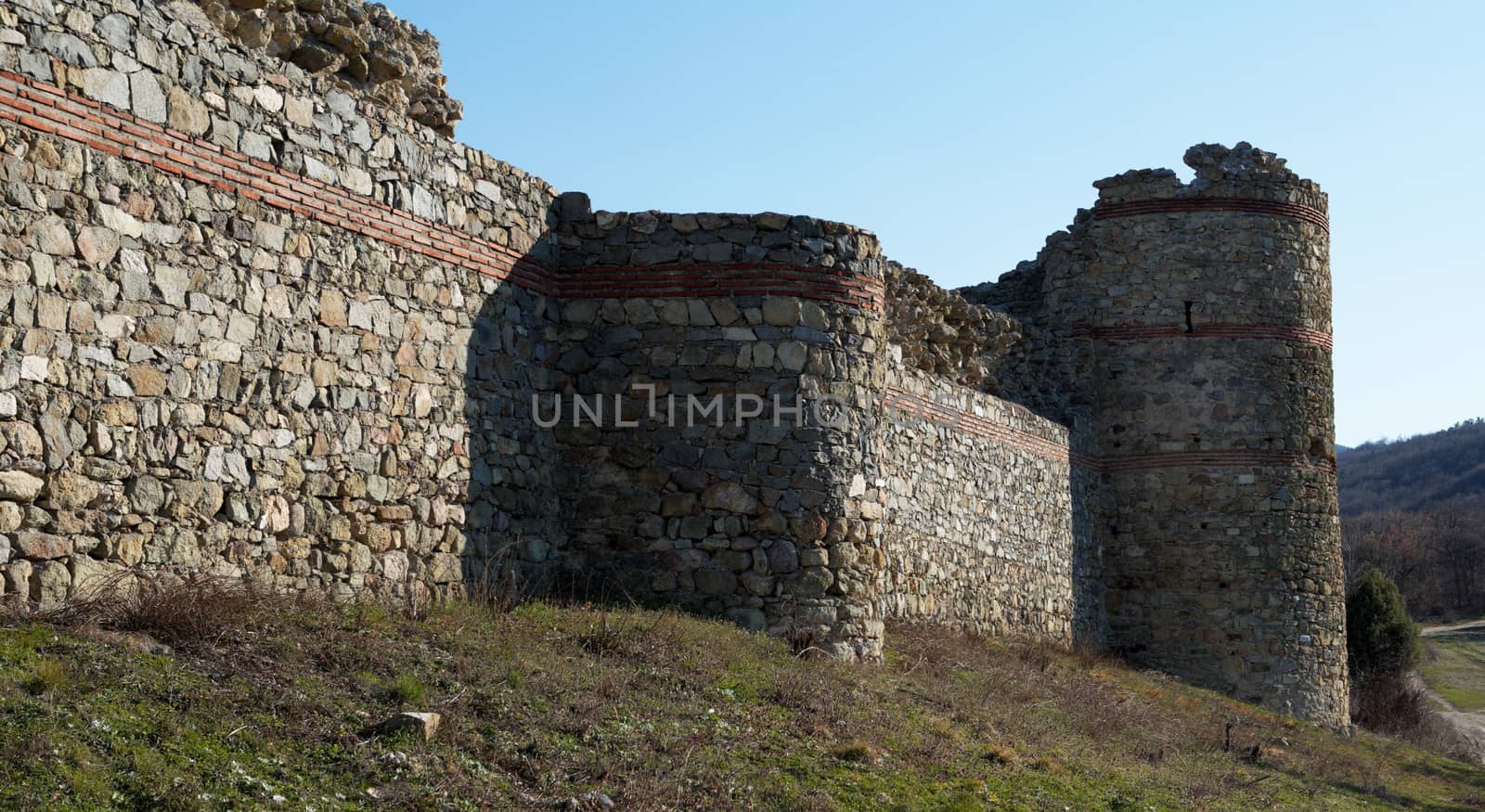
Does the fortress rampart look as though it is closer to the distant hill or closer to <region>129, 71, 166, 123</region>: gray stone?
<region>129, 71, 166, 123</region>: gray stone

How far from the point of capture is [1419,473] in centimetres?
9075

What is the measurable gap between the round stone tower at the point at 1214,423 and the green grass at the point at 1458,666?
14.3 m

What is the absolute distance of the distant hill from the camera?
8375cm

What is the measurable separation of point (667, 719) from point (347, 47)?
16.7ft

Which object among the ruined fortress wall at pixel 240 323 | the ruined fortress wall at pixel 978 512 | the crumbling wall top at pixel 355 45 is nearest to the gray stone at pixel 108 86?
the ruined fortress wall at pixel 240 323

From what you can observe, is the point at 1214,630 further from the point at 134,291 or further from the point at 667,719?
the point at 134,291

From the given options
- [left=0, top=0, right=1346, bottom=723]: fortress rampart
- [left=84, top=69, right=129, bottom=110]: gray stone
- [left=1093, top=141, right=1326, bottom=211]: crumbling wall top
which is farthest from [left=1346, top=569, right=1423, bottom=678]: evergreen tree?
[left=84, top=69, right=129, bottom=110]: gray stone

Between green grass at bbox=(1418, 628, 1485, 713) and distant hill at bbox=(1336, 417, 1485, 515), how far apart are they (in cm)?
3207

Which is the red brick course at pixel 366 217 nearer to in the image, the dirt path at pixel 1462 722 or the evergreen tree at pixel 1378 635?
the dirt path at pixel 1462 722

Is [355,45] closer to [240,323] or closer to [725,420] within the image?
[240,323]

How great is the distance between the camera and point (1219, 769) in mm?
11820

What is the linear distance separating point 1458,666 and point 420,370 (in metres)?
37.5

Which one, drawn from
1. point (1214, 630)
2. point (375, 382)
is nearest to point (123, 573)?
point (375, 382)

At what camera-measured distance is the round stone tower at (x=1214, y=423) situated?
2028 centimetres
